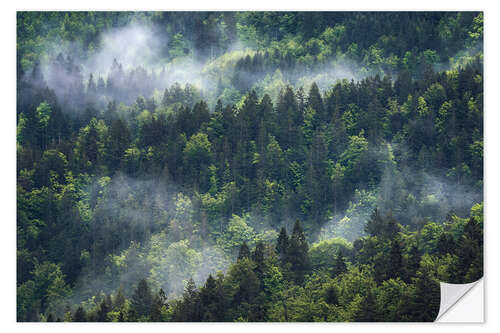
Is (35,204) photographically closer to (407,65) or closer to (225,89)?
(225,89)

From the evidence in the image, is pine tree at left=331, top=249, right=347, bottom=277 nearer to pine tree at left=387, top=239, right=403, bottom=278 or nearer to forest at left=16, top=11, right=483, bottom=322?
forest at left=16, top=11, right=483, bottom=322

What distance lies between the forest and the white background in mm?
181

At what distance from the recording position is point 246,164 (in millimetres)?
17516

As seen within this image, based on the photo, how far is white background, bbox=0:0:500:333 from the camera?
51.9 feet

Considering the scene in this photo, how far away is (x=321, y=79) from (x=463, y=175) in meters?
3.79

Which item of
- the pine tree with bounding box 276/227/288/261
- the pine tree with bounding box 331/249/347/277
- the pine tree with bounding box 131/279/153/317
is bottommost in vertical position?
the pine tree with bounding box 131/279/153/317

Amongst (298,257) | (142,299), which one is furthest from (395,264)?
(142,299)

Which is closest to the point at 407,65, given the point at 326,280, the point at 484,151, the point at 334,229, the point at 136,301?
the point at 484,151

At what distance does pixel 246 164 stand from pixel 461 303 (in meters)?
5.45

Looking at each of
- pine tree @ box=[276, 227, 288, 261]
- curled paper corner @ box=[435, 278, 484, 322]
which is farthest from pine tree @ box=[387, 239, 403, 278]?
pine tree @ box=[276, 227, 288, 261]

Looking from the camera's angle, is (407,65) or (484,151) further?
(407,65)

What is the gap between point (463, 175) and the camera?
16500 mm

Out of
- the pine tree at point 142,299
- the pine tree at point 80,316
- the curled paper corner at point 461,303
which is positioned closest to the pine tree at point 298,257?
the curled paper corner at point 461,303
